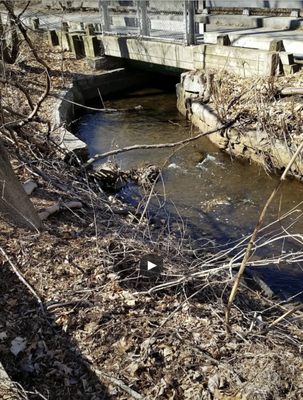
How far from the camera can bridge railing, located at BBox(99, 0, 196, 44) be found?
39.8 ft

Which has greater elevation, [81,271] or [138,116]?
[81,271]

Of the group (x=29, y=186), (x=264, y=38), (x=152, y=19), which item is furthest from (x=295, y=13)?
(x=29, y=186)

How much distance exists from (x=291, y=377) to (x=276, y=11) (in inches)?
526

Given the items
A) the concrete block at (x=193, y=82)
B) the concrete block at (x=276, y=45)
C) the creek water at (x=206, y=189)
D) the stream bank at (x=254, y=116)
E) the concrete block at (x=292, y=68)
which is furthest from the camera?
the concrete block at (x=193, y=82)

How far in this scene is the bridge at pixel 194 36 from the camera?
1028cm

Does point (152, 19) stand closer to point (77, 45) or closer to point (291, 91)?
point (77, 45)

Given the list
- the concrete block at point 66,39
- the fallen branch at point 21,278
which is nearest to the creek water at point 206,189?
the fallen branch at point 21,278

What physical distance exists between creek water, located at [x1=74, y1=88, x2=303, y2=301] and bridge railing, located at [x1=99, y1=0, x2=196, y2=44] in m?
2.31

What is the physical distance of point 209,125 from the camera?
10516 mm

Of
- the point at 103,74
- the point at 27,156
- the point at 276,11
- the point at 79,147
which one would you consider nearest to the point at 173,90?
the point at 103,74

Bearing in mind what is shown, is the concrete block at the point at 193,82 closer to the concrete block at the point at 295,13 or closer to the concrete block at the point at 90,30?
the concrete block at the point at 295,13

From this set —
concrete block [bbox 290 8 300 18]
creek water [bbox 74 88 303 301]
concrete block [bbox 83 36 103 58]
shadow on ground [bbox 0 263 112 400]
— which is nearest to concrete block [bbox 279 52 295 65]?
creek water [bbox 74 88 303 301]

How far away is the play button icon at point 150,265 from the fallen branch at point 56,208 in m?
1.51

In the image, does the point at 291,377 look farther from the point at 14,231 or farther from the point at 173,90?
the point at 173,90
